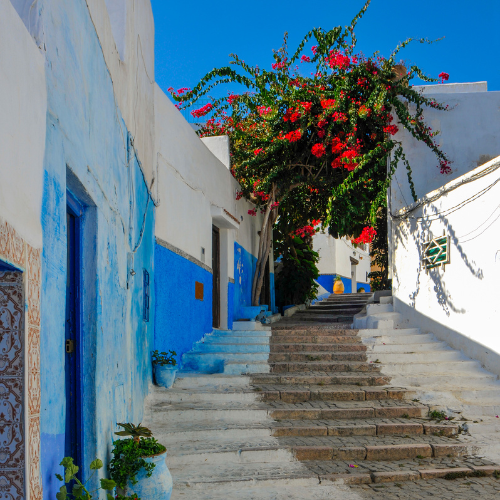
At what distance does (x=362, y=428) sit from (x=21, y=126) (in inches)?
202

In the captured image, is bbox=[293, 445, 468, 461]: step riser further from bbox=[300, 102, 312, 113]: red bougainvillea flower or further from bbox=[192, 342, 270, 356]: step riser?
bbox=[300, 102, 312, 113]: red bougainvillea flower

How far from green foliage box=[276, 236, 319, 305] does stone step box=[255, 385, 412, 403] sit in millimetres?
8232

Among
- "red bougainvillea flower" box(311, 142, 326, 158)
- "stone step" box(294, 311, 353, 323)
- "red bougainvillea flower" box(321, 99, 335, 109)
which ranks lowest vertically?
"stone step" box(294, 311, 353, 323)

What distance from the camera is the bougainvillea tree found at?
10.2 m

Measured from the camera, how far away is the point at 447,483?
196 inches

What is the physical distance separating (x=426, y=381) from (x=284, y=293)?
8.19m

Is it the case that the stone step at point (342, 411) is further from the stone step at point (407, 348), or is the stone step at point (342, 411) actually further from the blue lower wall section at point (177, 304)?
the stone step at point (407, 348)

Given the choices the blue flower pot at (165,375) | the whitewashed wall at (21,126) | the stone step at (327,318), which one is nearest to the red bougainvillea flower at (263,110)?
the stone step at (327,318)

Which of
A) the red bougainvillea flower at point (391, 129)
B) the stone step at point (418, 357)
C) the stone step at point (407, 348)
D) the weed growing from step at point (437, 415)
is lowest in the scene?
the weed growing from step at point (437, 415)

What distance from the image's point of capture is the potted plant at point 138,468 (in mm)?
3676

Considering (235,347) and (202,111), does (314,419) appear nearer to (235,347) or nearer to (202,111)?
(235,347)

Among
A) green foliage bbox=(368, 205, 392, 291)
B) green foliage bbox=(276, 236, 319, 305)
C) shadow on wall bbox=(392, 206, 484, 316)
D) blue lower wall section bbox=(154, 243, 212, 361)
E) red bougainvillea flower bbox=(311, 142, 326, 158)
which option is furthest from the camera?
green foliage bbox=(276, 236, 319, 305)

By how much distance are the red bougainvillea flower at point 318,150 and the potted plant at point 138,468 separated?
7.85 meters

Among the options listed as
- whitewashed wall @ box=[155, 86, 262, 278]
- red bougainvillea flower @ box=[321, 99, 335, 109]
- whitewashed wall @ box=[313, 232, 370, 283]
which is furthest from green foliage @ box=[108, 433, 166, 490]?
whitewashed wall @ box=[313, 232, 370, 283]
